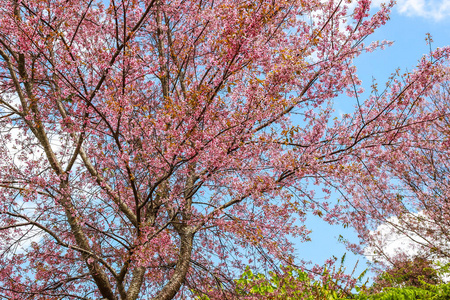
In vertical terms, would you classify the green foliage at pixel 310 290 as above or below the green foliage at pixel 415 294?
above

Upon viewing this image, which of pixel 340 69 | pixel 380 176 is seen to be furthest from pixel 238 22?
pixel 380 176

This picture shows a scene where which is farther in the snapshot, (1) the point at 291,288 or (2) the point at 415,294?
(2) the point at 415,294

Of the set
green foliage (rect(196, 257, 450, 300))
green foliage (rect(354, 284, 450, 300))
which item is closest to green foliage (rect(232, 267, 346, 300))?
green foliage (rect(196, 257, 450, 300))

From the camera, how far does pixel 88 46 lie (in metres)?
5.88

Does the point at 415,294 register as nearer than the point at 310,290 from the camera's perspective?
No

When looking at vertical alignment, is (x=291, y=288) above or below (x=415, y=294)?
above

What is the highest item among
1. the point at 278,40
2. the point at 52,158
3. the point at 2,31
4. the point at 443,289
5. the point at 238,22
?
the point at 2,31

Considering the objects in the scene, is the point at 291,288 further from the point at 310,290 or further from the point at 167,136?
the point at 167,136

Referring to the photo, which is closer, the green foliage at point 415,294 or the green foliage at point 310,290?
the green foliage at point 310,290

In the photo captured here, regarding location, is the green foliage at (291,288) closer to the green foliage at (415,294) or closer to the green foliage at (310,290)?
the green foliage at (310,290)

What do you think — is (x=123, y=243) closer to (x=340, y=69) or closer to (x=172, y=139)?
(x=172, y=139)

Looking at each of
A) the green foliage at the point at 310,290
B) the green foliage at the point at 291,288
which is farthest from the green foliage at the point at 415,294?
the green foliage at the point at 291,288

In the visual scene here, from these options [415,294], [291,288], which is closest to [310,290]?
[291,288]

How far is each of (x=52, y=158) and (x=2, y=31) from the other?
7.87 ft
